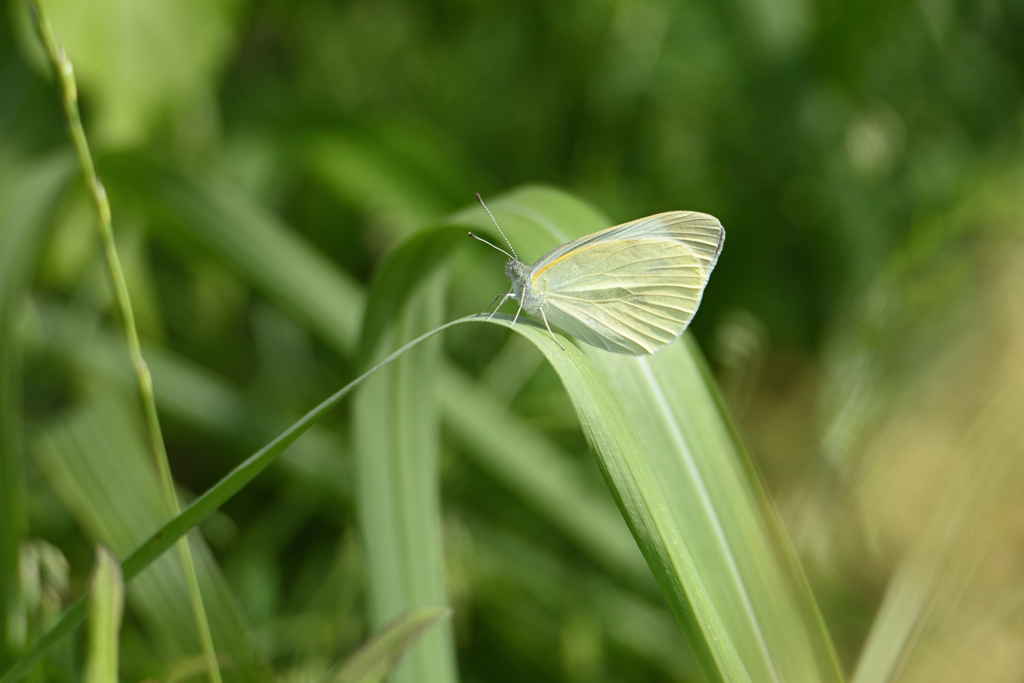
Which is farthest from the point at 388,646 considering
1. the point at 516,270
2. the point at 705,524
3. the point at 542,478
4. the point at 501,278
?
the point at 501,278

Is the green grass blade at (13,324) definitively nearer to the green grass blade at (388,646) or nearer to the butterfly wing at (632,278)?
the green grass blade at (388,646)

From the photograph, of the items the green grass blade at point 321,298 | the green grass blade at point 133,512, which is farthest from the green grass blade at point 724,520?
the green grass blade at point 321,298

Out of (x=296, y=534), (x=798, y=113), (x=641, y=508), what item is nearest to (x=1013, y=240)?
(x=798, y=113)

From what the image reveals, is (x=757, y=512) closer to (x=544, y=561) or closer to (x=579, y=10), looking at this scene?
(x=544, y=561)

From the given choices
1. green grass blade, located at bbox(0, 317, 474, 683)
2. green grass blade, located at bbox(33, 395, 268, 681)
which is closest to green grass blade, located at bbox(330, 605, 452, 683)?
green grass blade, located at bbox(0, 317, 474, 683)

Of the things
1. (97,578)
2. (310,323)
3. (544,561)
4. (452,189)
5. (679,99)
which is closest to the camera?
(97,578)

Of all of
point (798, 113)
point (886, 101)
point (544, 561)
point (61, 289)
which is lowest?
point (544, 561)
